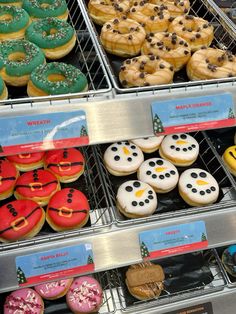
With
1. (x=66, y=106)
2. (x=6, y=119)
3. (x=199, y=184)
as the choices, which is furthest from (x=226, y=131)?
(x=6, y=119)

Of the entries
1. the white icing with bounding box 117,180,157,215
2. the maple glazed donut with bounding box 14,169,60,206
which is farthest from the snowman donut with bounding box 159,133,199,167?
the maple glazed donut with bounding box 14,169,60,206

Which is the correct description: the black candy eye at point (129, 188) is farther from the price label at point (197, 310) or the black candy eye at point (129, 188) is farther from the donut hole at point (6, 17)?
the donut hole at point (6, 17)

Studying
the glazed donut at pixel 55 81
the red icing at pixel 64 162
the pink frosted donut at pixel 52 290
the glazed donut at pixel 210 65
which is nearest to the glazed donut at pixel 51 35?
the glazed donut at pixel 55 81

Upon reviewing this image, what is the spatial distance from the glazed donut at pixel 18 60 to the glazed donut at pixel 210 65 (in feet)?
2.06

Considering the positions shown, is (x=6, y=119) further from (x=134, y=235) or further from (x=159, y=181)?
(x=159, y=181)

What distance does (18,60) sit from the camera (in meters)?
1.53

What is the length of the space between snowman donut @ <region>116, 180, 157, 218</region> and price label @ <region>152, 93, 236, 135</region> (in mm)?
433

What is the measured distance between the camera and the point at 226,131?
207 centimetres

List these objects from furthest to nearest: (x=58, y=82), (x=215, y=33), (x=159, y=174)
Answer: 1. (x=215, y=33)
2. (x=159, y=174)
3. (x=58, y=82)

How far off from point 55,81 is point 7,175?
0.45 meters

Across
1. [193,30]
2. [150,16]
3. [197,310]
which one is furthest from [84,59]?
[197,310]

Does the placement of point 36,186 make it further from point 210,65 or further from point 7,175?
Answer: point 210,65

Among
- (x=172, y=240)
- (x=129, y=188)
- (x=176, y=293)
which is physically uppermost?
(x=172, y=240)

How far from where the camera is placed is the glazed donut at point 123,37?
5.69ft
